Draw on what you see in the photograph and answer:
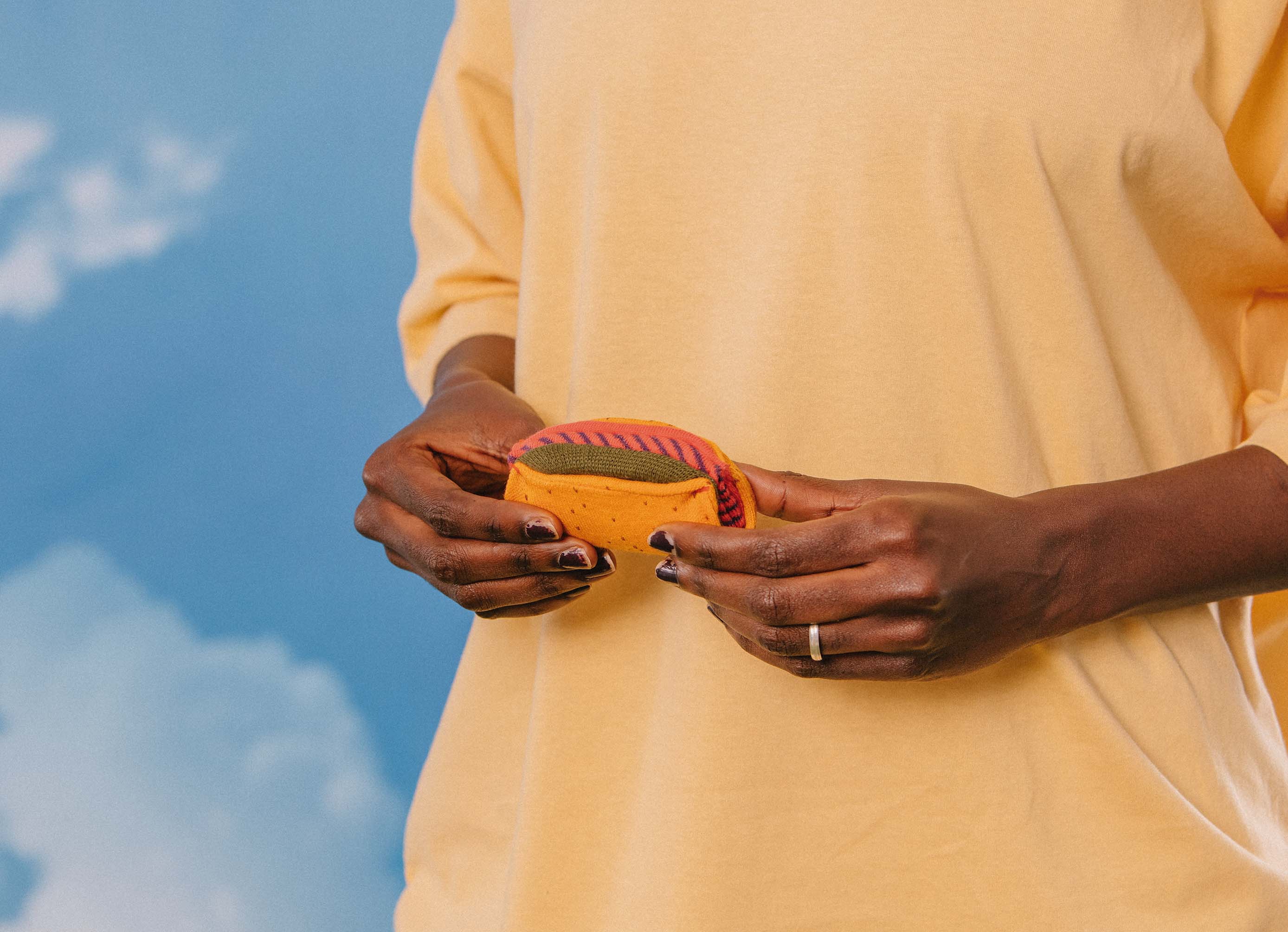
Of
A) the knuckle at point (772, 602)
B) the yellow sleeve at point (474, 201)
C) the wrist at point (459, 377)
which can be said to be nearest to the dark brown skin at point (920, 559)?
the knuckle at point (772, 602)

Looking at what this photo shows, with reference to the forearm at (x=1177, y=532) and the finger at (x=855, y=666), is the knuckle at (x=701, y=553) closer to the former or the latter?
the finger at (x=855, y=666)

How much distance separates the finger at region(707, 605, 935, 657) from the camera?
655 mm

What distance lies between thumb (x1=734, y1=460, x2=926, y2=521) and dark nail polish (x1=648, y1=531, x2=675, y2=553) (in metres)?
0.07

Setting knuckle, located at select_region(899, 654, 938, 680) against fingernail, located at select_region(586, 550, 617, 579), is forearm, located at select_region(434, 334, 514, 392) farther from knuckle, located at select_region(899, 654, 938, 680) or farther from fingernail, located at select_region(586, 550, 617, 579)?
knuckle, located at select_region(899, 654, 938, 680)

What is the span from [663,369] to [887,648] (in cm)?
29

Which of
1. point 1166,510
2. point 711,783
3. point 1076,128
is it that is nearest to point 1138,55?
point 1076,128

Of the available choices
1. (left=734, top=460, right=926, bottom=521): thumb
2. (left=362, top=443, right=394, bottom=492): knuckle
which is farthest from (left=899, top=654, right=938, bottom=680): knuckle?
(left=362, top=443, right=394, bottom=492): knuckle

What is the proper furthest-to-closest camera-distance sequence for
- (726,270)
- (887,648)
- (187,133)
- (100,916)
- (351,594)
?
(351,594) → (187,133) → (100,916) → (726,270) → (887,648)

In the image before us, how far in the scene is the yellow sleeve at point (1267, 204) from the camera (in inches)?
31.6

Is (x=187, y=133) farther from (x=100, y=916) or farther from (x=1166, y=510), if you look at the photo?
(x=1166, y=510)

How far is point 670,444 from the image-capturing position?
66cm

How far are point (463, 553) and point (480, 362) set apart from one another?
346 mm

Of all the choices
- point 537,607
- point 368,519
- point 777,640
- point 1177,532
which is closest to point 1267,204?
point 1177,532

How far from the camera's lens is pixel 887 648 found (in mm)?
665
